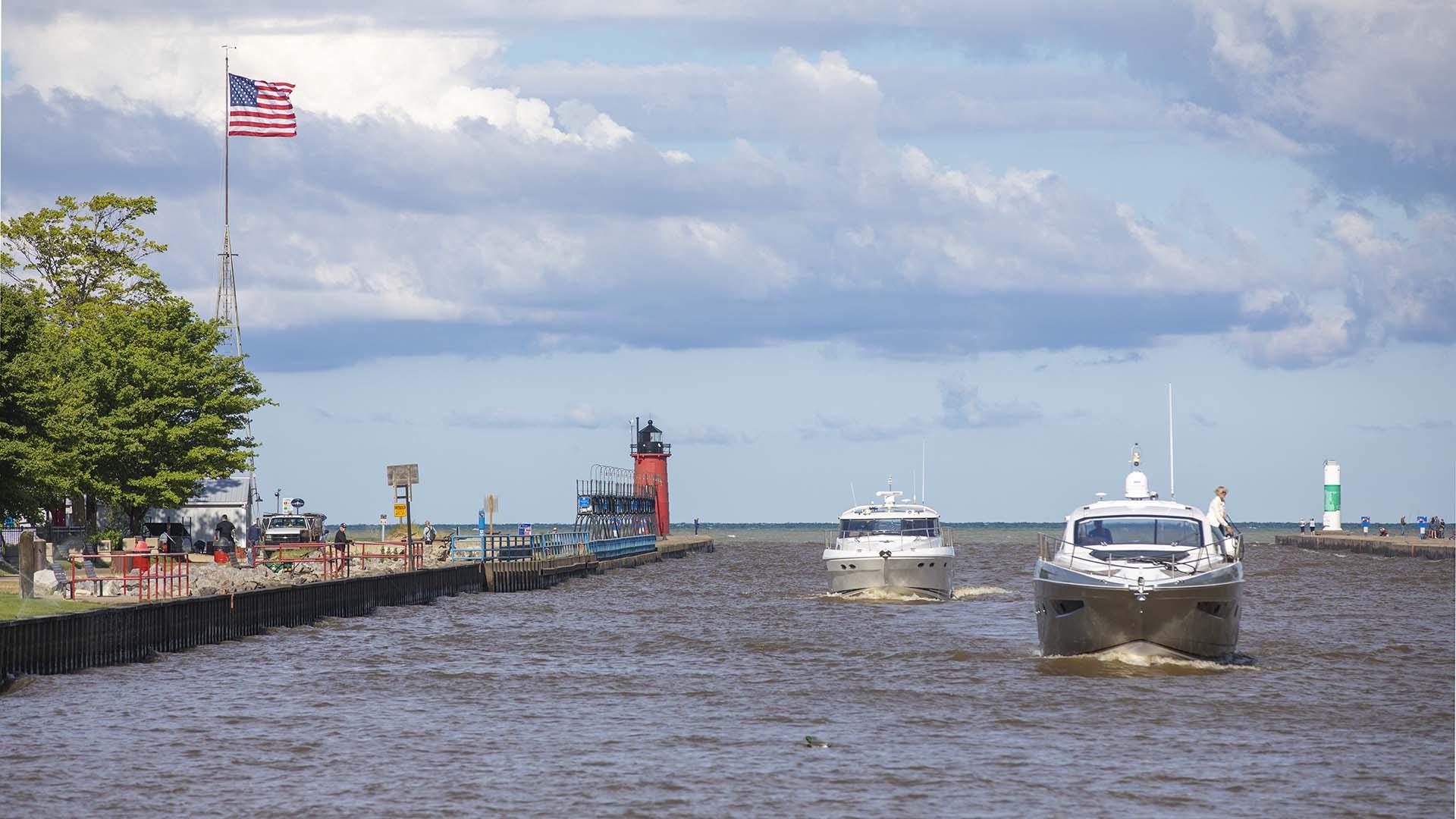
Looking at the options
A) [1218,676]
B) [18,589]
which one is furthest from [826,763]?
[18,589]

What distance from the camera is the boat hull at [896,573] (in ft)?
142

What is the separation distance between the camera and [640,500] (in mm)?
96562

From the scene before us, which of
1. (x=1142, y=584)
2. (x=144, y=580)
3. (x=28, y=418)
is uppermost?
(x=28, y=418)

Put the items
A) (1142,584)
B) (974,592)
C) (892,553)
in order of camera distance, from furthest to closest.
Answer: (974,592)
(892,553)
(1142,584)

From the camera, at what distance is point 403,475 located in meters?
48.2

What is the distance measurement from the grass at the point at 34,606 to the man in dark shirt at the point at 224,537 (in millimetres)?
19680

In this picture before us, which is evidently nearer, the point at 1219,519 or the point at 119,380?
the point at 1219,519

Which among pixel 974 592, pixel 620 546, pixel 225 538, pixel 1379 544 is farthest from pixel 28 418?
pixel 1379 544

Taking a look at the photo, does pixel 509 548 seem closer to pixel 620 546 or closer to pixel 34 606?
pixel 620 546

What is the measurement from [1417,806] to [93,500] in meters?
48.6

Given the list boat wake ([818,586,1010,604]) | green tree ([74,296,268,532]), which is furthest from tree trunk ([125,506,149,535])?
boat wake ([818,586,1010,604])

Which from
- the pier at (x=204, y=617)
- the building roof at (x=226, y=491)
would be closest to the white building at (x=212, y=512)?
the building roof at (x=226, y=491)

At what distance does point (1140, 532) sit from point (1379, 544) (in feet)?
234

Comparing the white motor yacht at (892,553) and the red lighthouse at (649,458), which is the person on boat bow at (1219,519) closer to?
the white motor yacht at (892,553)
